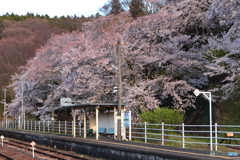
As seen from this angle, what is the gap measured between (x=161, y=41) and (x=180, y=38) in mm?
2312

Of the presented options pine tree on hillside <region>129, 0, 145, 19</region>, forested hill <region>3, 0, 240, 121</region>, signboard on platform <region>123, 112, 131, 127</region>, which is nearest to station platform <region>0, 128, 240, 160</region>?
signboard on platform <region>123, 112, 131, 127</region>

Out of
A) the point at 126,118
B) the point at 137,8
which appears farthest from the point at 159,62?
the point at 137,8

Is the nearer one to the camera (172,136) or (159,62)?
(172,136)

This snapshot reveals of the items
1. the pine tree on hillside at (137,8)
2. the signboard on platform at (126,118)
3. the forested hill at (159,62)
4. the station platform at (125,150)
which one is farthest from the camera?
the pine tree on hillside at (137,8)

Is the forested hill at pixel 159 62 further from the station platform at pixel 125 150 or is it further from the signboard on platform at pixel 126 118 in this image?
the station platform at pixel 125 150

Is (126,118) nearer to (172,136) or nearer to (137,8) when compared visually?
(172,136)

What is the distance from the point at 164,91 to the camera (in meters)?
28.6

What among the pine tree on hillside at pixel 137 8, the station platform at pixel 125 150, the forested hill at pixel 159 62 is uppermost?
the pine tree on hillside at pixel 137 8

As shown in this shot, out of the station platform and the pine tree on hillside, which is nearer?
the station platform

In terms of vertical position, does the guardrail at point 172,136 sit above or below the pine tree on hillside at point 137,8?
below

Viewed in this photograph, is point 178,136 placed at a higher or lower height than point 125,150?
higher

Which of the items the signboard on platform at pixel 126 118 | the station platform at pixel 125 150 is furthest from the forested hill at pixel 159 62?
the station platform at pixel 125 150

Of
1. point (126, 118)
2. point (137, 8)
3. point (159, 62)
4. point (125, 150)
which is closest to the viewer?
point (125, 150)

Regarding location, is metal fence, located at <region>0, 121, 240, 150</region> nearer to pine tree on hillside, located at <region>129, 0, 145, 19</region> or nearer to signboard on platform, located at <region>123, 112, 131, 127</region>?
signboard on platform, located at <region>123, 112, 131, 127</region>
